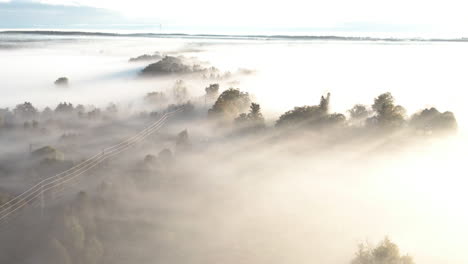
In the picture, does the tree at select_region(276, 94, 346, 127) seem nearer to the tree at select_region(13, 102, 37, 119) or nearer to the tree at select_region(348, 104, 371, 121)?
the tree at select_region(348, 104, 371, 121)

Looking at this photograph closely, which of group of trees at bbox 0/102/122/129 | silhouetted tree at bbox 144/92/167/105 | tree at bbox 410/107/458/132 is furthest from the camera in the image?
silhouetted tree at bbox 144/92/167/105

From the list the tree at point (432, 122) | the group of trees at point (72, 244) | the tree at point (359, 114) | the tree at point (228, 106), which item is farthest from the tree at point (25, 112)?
the tree at point (432, 122)

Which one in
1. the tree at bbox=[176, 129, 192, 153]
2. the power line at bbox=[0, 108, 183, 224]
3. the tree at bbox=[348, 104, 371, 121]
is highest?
the tree at bbox=[348, 104, 371, 121]

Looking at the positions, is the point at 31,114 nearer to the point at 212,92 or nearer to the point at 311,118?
the point at 212,92

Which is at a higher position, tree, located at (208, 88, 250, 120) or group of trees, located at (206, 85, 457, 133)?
tree, located at (208, 88, 250, 120)

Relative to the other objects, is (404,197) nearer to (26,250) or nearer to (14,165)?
(26,250)

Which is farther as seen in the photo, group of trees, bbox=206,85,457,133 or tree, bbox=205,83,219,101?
tree, bbox=205,83,219,101

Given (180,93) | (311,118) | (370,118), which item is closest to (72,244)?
→ (311,118)

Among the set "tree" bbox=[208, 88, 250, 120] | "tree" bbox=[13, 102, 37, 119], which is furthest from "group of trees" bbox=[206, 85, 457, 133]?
"tree" bbox=[13, 102, 37, 119]

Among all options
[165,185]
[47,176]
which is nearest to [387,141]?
[165,185]

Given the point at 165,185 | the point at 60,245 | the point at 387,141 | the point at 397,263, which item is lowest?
the point at 397,263

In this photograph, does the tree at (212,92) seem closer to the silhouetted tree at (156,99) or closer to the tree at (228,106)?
the silhouetted tree at (156,99)
